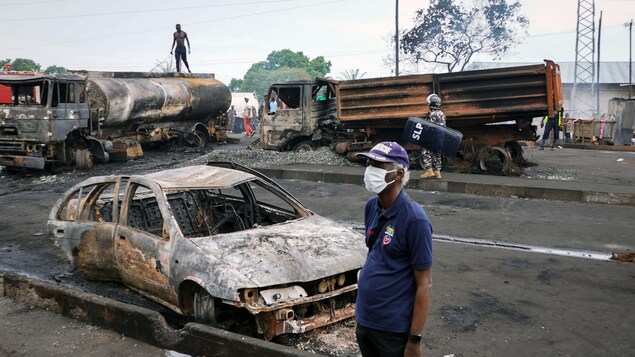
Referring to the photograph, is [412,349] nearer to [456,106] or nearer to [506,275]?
[506,275]

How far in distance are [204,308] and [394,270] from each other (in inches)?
90.1

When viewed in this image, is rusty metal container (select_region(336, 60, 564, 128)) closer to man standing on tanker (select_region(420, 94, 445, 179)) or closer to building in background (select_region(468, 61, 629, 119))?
man standing on tanker (select_region(420, 94, 445, 179))

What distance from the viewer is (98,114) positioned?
51.8ft

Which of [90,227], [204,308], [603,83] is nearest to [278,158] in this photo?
[90,227]

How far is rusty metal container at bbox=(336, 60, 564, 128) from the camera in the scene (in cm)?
1238

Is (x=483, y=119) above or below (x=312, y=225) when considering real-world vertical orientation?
above

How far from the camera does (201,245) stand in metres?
4.68

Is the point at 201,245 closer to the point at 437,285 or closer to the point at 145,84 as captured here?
the point at 437,285

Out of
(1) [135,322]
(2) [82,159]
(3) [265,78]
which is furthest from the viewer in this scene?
(3) [265,78]

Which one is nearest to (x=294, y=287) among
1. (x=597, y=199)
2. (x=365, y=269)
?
(x=365, y=269)

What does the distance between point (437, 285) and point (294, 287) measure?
2025 mm

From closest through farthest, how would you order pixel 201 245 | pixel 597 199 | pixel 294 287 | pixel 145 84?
pixel 294 287
pixel 201 245
pixel 597 199
pixel 145 84

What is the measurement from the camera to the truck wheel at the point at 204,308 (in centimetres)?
453

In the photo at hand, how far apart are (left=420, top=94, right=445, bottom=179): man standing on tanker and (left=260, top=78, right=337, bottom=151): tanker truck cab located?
157 inches
